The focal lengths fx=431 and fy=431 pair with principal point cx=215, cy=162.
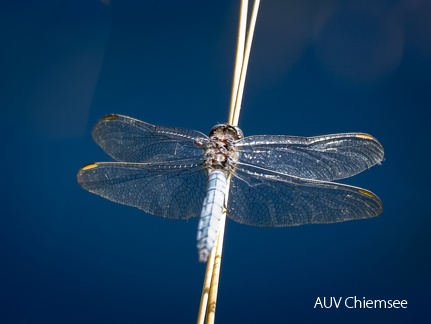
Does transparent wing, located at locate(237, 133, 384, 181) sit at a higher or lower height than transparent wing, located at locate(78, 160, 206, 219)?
higher

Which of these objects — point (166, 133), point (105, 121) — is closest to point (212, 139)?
point (166, 133)

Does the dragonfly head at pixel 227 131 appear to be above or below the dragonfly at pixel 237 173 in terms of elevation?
above

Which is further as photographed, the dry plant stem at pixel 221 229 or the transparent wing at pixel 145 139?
the transparent wing at pixel 145 139

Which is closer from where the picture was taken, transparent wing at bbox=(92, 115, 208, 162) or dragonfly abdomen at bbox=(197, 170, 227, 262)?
dragonfly abdomen at bbox=(197, 170, 227, 262)

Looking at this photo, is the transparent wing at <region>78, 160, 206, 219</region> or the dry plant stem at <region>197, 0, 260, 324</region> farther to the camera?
the transparent wing at <region>78, 160, 206, 219</region>
